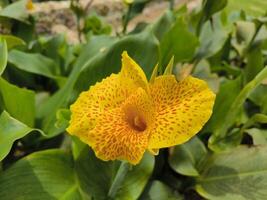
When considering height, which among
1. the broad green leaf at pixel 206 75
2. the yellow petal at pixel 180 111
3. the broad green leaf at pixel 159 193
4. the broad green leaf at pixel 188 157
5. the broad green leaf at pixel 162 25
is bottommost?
the broad green leaf at pixel 159 193

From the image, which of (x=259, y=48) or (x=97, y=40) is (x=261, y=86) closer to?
(x=259, y=48)

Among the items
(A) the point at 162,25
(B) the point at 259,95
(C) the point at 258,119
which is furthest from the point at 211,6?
(C) the point at 258,119

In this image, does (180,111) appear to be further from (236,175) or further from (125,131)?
(236,175)

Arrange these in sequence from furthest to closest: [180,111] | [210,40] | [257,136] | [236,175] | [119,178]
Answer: [210,40] → [257,136] → [236,175] → [119,178] → [180,111]

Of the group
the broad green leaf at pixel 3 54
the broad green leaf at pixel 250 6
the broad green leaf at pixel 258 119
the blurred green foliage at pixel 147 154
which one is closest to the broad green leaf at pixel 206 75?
the blurred green foliage at pixel 147 154

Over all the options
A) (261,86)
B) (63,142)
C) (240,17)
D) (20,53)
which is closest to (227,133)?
(261,86)

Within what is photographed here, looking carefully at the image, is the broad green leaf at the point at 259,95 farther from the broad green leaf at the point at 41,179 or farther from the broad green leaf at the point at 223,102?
the broad green leaf at the point at 41,179
